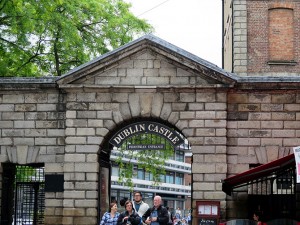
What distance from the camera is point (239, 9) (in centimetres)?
3112

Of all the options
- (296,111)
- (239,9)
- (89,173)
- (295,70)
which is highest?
(239,9)

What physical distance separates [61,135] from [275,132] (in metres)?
6.39

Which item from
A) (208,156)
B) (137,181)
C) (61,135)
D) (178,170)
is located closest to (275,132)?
(208,156)

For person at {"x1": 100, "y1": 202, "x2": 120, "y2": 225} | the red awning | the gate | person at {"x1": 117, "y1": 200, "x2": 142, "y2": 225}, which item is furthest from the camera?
the gate

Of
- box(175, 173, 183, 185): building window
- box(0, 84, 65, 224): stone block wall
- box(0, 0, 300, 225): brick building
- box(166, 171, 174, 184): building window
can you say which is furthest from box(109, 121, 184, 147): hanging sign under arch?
box(175, 173, 183, 185): building window

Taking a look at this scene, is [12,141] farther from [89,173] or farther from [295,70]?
[295,70]

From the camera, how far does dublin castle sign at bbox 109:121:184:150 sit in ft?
73.6

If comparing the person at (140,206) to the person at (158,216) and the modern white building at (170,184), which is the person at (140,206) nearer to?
the person at (158,216)

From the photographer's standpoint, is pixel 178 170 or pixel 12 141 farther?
pixel 178 170

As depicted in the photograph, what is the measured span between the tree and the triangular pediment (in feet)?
21.6

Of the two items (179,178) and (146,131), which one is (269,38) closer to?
(146,131)

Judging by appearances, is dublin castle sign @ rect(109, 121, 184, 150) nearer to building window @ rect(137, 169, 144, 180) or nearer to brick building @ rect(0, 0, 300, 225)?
brick building @ rect(0, 0, 300, 225)

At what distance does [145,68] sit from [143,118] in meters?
1.50

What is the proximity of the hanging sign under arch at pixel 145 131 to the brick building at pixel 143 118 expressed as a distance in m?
0.24
